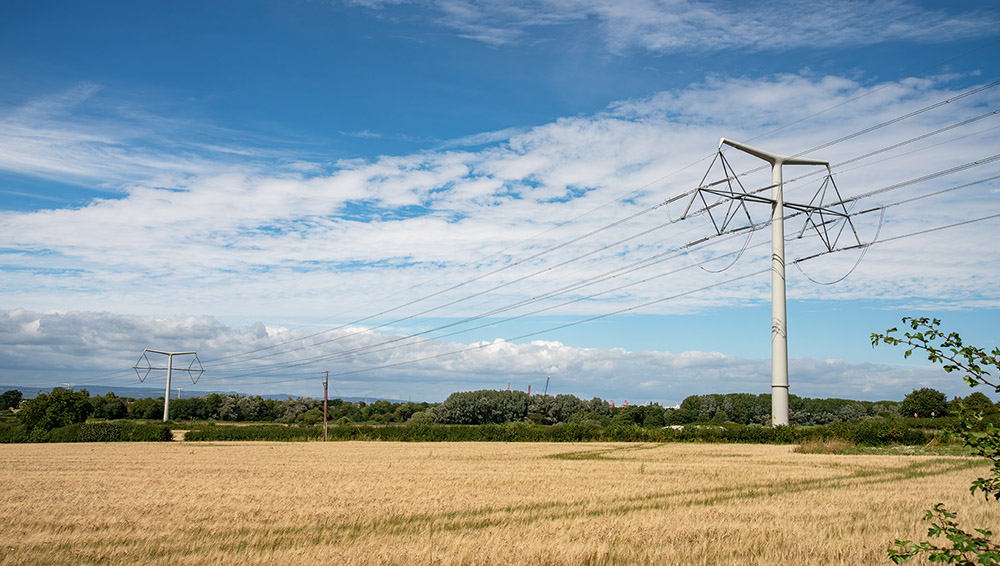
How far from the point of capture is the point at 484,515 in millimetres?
19734

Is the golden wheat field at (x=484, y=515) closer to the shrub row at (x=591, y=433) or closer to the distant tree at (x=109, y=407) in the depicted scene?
the shrub row at (x=591, y=433)

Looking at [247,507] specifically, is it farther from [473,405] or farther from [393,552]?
[473,405]

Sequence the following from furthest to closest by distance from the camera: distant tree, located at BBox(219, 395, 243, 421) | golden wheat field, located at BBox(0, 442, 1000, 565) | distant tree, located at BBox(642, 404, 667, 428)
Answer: distant tree, located at BBox(219, 395, 243, 421)
distant tree, located at BBox(642, 404, 667, 428)
golden wheat field, located at BBox(0, 442, 1000, 565)

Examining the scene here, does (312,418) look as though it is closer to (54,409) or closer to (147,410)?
(147,410)

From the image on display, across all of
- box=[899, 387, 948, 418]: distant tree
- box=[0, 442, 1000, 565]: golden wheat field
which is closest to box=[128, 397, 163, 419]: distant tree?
box=[0, 442, 1000, 565]: golden wheat field

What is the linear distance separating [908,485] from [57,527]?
2871 cm

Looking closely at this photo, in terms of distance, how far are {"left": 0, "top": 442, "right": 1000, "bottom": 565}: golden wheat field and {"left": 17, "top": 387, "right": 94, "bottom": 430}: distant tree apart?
89457 mm

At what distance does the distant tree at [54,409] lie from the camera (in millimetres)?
110375

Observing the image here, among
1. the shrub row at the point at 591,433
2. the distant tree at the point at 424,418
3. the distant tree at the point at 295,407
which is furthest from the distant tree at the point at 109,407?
the shrub row at the point at 591,433

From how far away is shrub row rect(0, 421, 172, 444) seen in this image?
9356 centimetres

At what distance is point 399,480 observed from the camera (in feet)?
101

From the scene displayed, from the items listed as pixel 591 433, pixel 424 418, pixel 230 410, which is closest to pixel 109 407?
pixel 230 410

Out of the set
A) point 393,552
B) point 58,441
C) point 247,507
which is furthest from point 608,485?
point 58,441

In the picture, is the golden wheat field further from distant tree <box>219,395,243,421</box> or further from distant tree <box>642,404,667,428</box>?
distant tree <box>219,395,243,421</box>
